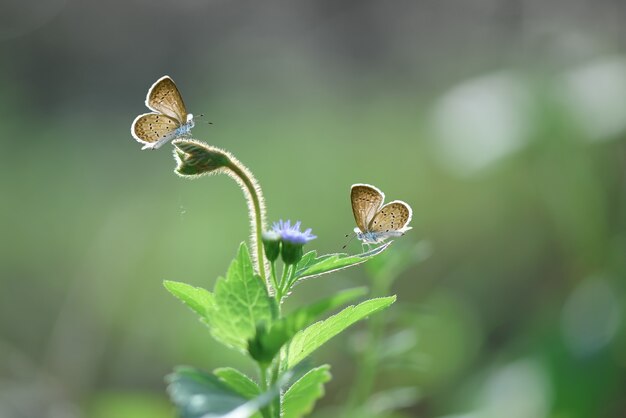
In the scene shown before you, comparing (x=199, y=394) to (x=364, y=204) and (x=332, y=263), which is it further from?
(x=364, y=204)

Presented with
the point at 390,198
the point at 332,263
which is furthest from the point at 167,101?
the point at 390,198

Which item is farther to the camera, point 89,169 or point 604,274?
point 89,169

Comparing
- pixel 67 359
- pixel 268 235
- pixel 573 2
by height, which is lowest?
pixel 268 235

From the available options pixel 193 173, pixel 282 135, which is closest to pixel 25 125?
pixel 282 135

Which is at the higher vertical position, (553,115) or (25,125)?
(25,125)

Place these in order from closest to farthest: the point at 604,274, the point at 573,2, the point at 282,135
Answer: the point at 604,274, the point at 282,135, the point at 573,2

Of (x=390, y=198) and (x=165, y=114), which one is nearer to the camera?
(x=165, y=114)

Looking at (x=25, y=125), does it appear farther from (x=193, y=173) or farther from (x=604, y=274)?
(x=193, y=173)

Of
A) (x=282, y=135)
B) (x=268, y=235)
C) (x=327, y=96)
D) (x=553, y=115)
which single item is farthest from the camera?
(x=327, y=96)
